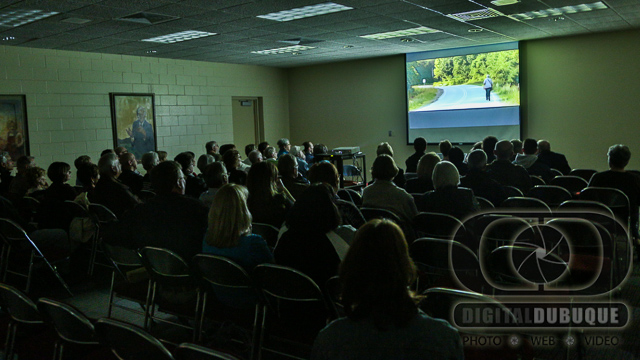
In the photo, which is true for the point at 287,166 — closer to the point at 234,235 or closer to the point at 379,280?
the point at 234,235

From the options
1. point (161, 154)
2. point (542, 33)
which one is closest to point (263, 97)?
point (161, 154)

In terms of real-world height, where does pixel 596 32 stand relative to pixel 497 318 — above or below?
above

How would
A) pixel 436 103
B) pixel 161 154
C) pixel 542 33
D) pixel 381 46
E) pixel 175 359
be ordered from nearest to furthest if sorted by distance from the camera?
pixel 175 359
pixel 161 154
pixel 542 33
pixel 381 46
pixel 436 103

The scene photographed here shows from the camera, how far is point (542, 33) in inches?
338

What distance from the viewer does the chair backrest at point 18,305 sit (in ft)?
7.22

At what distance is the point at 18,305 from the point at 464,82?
31.2 feet

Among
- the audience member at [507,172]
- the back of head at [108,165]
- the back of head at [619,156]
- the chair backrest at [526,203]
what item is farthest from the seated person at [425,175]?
the back of head at [108,165]

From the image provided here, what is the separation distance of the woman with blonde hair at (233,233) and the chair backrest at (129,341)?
2.80 ft

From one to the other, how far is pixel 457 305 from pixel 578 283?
4.49ft

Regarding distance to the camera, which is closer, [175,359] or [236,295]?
[175,359]

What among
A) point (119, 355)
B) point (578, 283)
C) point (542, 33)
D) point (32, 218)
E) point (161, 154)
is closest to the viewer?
point (119, 355)

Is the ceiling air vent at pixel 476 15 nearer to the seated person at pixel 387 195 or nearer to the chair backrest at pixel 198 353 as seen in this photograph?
the seated person at pixel 387 195

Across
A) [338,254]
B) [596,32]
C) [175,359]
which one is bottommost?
[175,359]

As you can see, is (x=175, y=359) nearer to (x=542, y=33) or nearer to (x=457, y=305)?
(x=457, y=305)
